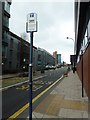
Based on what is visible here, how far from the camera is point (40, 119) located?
26.7 feet

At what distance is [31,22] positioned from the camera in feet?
22.1

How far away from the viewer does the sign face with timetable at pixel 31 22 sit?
6.69m

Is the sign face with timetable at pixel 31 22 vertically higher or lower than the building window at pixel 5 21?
lower

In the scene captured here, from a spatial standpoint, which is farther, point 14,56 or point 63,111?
point 14,56

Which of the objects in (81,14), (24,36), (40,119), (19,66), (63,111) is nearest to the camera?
(40,119)

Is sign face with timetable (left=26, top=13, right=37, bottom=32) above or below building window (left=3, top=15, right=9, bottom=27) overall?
below

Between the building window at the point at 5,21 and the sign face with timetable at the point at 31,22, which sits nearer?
the sign face with timetable at the point at 31,22

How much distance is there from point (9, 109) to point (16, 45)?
65.0 m

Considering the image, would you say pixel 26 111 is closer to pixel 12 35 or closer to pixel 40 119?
pixel 40 119

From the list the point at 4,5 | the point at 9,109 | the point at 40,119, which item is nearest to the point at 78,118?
the point at 40,119

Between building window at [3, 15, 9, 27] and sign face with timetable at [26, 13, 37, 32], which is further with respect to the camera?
building window at [3, 15, 9, 27]

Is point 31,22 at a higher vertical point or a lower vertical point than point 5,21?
lower

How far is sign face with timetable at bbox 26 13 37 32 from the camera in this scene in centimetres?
669

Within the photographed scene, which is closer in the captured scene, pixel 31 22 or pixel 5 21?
pixel 31 22
